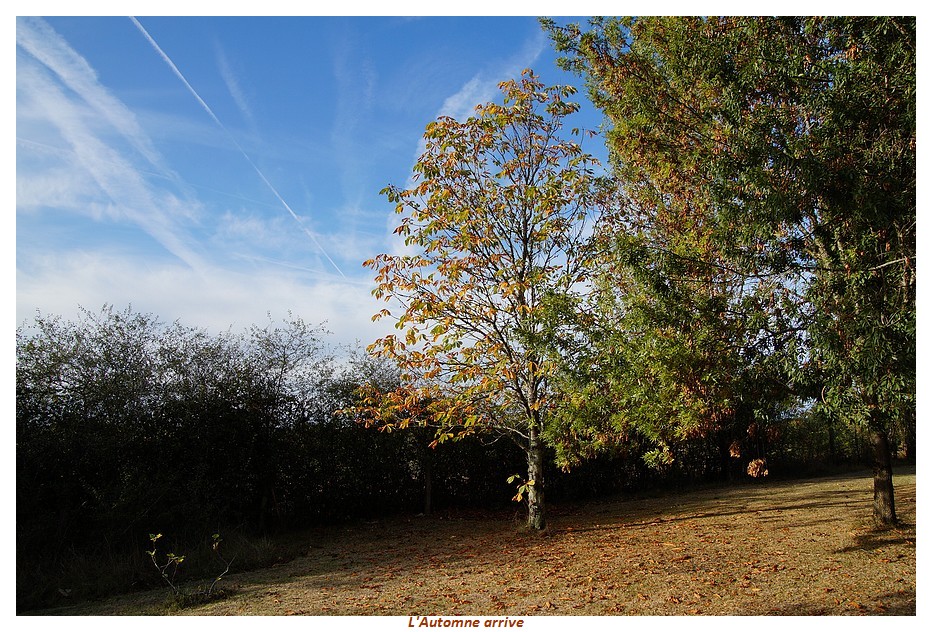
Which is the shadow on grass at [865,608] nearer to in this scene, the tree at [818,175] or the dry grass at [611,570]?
the dry grass at [611,570]

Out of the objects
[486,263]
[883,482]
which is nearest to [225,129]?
[486,263]

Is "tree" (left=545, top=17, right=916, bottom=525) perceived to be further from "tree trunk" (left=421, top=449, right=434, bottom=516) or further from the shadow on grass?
"tree trunk" (left=421, top=449, right=434, bottom=516)

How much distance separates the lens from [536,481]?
7.90m

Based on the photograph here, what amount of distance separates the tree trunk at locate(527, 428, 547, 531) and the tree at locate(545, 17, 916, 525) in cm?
353

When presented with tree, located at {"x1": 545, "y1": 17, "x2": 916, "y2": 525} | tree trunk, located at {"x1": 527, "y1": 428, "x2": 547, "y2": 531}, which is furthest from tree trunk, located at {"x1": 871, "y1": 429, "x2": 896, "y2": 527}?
tree trunk, located at {"x1": 527, "y1": 428, "x2": 547, "y2": 531}

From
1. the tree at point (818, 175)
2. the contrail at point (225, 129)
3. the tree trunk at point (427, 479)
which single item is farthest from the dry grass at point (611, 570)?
the contrail at point (225, 129)

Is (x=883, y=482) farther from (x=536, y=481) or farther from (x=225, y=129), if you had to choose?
(x=225, y=129)

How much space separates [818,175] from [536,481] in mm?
5169

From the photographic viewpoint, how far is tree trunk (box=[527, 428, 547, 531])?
7864 mm

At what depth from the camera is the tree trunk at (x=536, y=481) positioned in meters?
7.86

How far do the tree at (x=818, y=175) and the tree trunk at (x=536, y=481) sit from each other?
3532 mm

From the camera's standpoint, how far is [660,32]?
656 centimetres

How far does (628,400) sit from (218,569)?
5.02 m
